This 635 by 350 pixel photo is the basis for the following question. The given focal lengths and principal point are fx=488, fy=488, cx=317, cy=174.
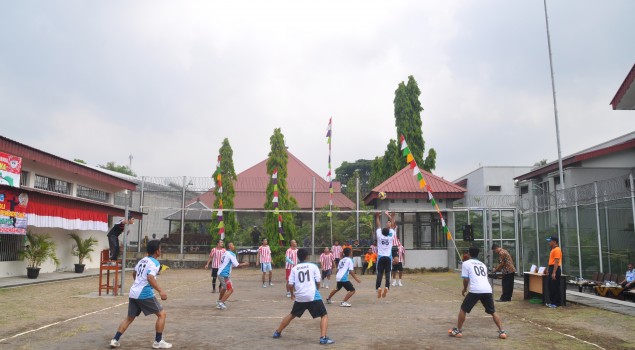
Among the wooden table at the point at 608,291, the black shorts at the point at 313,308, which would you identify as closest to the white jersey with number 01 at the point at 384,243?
the black shorts at the point at 313,308

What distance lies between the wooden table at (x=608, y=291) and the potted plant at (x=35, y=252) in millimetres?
19681

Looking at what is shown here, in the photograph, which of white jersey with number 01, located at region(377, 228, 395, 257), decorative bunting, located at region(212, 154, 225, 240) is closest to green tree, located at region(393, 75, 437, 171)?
decorative bunting, located at region(212, 154, 225, 240)

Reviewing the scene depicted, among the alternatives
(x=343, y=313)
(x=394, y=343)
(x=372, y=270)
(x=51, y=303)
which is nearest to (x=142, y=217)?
(x=372, y=270)

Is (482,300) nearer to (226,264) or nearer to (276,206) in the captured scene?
(226,264)

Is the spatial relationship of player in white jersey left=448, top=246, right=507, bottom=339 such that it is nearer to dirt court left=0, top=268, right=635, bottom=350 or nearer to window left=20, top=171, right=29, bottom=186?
dirt court left=0, top=268, right=635, bottom=350

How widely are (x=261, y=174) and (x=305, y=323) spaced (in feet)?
117

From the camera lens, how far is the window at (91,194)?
25.3 meters

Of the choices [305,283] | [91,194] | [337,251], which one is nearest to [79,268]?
[91,194]

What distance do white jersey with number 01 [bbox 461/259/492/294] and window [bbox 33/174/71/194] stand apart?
19.3 meters

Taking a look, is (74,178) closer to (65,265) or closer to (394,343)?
(65,265)

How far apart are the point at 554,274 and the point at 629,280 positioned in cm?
243

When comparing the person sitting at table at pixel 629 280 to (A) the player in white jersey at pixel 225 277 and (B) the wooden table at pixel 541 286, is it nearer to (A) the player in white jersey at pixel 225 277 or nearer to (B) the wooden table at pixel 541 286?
(B) the wooden table at pixel 541 286

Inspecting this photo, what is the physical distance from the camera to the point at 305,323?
9969 millimetres

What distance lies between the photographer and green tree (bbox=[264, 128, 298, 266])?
27781mm
